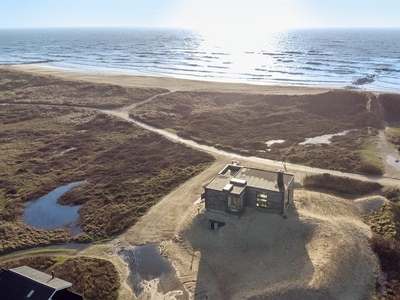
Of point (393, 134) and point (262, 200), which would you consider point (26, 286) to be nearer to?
point (262, 200)

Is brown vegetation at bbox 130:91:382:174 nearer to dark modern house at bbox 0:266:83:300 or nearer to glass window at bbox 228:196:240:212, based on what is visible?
glass window at bbox 228:196:240:212

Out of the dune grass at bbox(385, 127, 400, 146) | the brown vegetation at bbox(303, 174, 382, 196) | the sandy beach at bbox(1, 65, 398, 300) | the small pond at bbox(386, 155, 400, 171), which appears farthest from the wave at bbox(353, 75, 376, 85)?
the sandy beach at bbox(1, 65, 398, 300)

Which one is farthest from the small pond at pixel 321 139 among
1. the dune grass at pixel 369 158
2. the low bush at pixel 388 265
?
the low bush at pixel 388 265

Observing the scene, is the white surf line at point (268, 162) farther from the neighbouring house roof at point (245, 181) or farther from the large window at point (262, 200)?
the large window at point (262, 200)

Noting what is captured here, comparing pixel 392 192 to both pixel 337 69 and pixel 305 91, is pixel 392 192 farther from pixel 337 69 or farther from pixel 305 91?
pixel 337 69

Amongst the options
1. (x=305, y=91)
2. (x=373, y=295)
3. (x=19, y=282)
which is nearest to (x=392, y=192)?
(x=373, y=295)

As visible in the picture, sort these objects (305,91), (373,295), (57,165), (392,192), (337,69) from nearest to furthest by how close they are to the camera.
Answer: (373,295)
(392,192)
(57,165)
(305,91)
(337,69)

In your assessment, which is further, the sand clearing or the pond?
the pond
